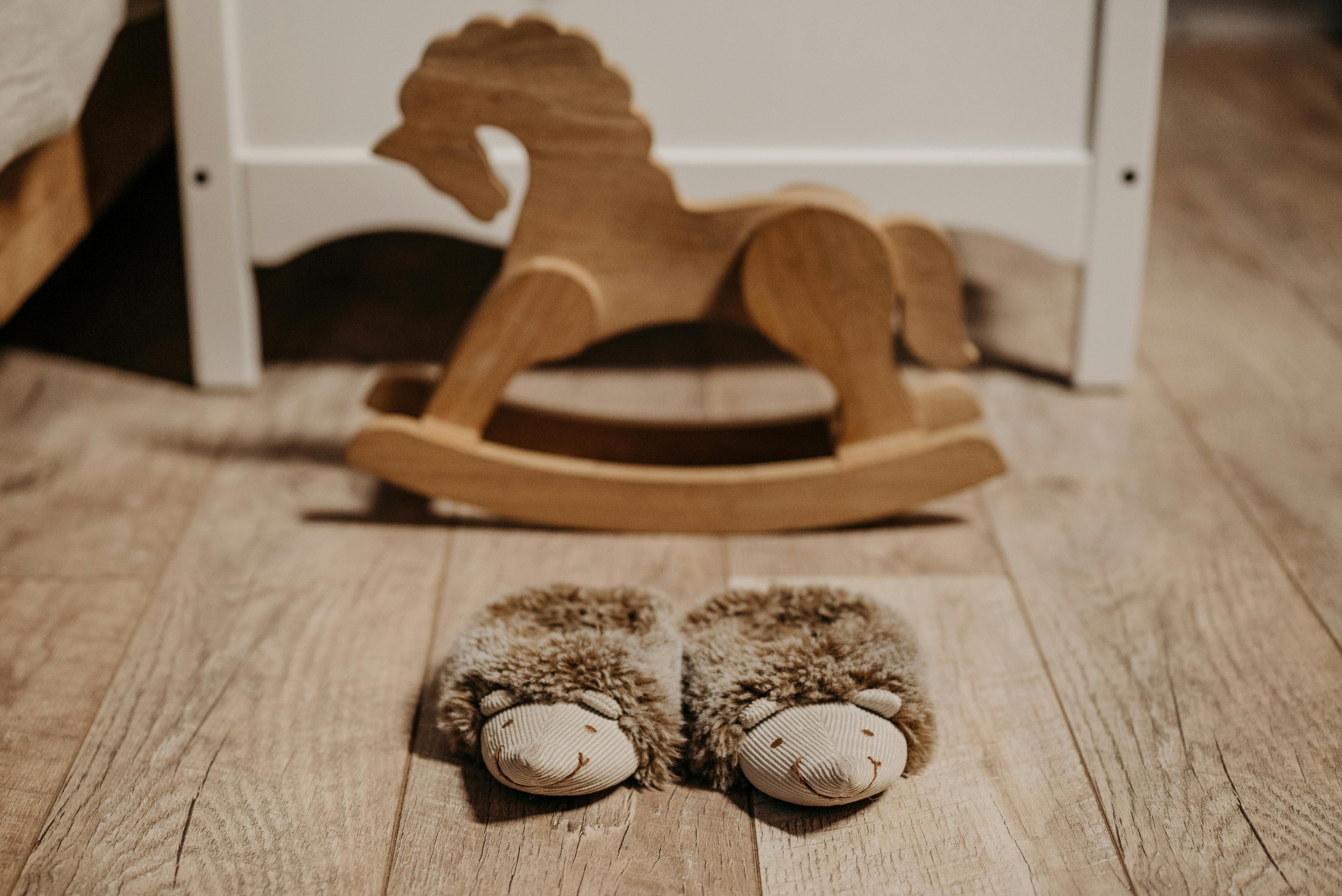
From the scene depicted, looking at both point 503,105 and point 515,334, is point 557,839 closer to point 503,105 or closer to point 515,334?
point 515,334

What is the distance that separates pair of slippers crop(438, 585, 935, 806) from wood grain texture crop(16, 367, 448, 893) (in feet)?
0.26

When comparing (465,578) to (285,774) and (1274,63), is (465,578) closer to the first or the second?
(285,774)

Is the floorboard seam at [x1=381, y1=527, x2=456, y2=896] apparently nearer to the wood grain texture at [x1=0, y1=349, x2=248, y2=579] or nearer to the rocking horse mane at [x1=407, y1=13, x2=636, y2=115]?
the wood grain texture at [x1=0, y1=349, x2=248, y2=579]

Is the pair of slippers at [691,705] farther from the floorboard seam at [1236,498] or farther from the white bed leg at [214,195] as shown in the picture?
the white bed leg at [214,195]

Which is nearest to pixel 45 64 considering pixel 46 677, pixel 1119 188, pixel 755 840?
pixel 46 677

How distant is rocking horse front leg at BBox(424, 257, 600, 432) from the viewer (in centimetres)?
102

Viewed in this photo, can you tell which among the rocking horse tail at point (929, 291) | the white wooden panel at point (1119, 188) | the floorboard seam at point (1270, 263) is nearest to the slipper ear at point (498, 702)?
the rocking horse tail at point (929, 291)

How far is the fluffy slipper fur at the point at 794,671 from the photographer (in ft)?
2.56

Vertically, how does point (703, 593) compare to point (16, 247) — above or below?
below

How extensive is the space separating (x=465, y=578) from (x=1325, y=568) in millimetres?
688

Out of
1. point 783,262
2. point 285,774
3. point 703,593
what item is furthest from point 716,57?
point 285,774

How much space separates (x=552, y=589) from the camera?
88cm

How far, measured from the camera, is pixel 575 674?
0.78 metres

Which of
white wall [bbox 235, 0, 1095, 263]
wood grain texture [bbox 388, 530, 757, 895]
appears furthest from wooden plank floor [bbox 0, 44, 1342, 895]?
white wall [bbox 235, 0, 1095, 263]
